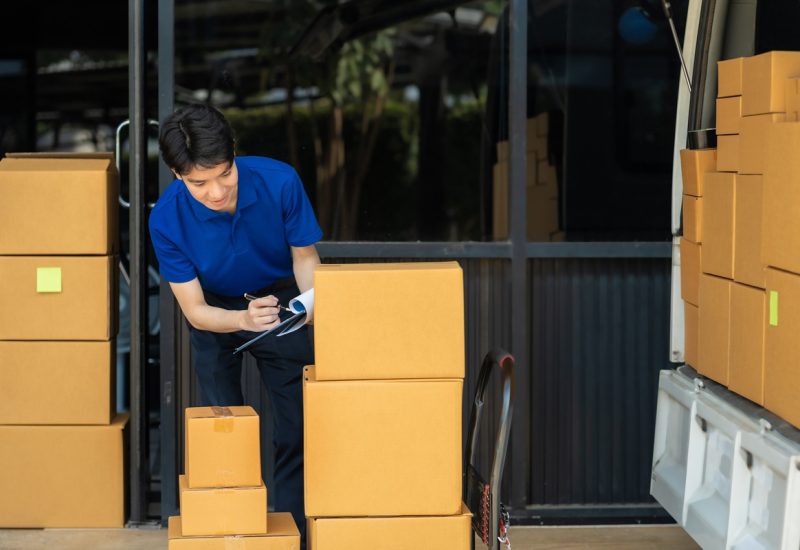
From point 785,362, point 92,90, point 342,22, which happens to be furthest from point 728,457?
point 92,90

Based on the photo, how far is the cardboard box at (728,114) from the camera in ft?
11.0

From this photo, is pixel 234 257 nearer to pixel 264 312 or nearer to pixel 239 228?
pixel 239 228

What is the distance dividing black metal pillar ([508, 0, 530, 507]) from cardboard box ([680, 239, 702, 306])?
873 millimetres

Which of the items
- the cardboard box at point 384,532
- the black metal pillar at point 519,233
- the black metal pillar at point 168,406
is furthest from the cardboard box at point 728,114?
the black metal pillar at point 168,406

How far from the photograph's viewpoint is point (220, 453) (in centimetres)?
322

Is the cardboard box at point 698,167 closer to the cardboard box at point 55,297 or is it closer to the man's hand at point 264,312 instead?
the man's hand at point 264,312

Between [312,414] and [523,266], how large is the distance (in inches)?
64.4

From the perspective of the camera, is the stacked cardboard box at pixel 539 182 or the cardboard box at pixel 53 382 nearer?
the cardboard box at pixel 53 382

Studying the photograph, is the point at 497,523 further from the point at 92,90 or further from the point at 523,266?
the point at 92,90

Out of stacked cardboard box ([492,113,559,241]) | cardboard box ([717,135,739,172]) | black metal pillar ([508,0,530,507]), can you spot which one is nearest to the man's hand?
cardboard box ([717,135,739,172])

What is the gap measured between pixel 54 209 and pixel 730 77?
2.35 m

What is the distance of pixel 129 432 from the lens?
4.59 metres

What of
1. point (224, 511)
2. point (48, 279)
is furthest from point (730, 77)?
point (48, 279)

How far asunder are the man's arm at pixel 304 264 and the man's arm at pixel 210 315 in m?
0.18
